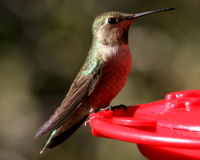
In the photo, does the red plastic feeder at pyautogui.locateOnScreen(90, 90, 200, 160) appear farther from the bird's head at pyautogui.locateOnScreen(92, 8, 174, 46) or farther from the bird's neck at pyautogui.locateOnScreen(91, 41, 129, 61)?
the bird's head at pyautogui.locateOnScreen(92, 8, 174, 46)

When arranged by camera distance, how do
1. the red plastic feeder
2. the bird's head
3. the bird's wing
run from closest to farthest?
the red plastic feeder < the bird's wing < the bird's head

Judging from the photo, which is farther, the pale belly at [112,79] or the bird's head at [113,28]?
the bird's head at [113,28]

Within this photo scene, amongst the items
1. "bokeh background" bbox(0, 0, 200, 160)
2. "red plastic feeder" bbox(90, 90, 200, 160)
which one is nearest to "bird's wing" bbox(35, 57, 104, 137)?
"red plastic feeder" bbox(90, 90, 200, 160)

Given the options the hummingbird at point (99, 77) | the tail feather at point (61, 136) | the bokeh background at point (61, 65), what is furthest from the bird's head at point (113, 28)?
the bokeh background at point (61, 65)

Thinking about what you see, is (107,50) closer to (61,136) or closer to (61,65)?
(61,136)

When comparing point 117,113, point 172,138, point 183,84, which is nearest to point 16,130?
point 183,84

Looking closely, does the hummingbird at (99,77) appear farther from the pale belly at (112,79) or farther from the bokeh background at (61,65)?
the bokeh background at (61,65)
